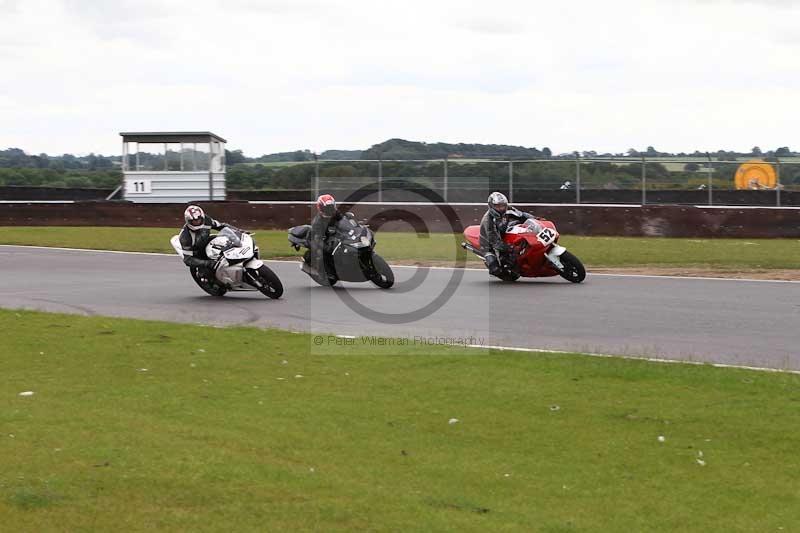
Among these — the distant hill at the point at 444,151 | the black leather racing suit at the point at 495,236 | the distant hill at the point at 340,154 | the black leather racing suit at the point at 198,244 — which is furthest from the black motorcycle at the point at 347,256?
the distant hill at the point at 340,154

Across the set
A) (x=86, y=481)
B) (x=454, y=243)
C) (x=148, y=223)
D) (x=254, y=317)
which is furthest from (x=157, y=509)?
(x=148, y=223)

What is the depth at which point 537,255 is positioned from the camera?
1698 cm

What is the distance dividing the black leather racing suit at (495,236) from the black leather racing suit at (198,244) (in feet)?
14.0

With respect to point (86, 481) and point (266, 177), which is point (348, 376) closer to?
point (86, 481)

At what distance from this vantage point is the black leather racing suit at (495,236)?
1717cm

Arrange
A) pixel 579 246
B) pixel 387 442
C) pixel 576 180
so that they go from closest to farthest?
pixel 387 442, pixel 579 246, pixel 576 180

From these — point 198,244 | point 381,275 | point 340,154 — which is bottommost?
point 381,275

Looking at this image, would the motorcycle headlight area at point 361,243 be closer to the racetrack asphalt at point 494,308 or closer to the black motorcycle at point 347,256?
the black motorcycle at point 347,256

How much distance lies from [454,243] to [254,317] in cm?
1256

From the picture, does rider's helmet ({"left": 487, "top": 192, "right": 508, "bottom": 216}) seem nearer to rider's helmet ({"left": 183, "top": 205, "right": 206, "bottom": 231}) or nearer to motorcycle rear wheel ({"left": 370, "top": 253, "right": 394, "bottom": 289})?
motorcycle rear wheel ({"left": 370, "top": 253, "right": 394, "bottom": 289})

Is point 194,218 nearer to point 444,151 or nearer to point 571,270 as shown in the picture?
point 571,270

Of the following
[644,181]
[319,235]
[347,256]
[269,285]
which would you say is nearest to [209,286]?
[269,285]

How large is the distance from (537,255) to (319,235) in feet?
11.1

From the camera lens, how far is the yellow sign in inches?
1224
